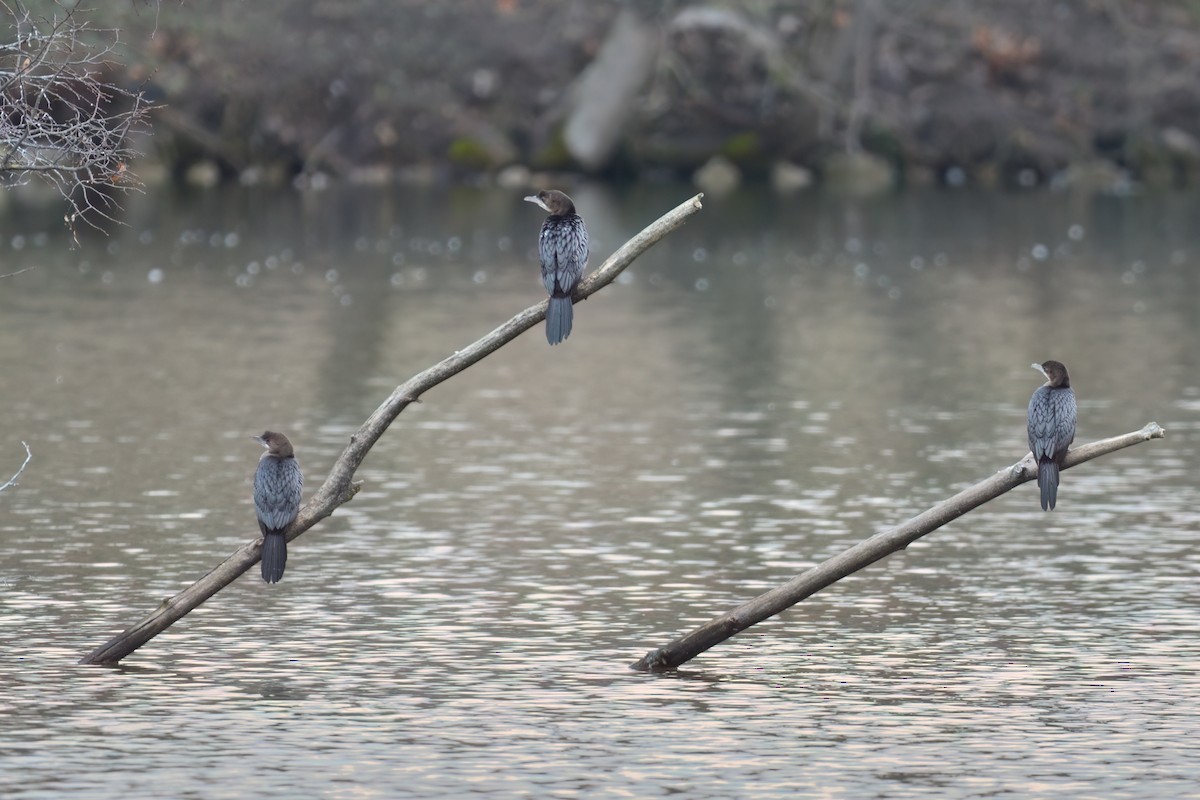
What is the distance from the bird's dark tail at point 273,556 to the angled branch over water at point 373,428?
0.23ft

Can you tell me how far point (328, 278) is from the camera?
123ft

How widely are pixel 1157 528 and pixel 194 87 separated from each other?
1988 inches

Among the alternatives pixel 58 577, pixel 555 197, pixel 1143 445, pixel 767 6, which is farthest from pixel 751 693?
pixel 767 6

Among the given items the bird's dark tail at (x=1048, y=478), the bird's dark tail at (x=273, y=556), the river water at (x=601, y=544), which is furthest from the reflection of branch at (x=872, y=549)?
the bird's dark tail at (x=273, y=556)

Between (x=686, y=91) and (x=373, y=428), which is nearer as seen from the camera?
(x=373, y=428)

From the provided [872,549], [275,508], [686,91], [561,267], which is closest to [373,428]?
[275,508]

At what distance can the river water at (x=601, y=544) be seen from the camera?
37.6 ft

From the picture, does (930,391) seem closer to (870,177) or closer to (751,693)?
(751,693)

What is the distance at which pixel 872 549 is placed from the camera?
40.4 ft

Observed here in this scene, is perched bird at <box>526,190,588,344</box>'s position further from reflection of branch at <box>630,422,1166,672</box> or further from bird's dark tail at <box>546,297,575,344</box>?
reflection of branch at <box>630,422,1166,672</box>

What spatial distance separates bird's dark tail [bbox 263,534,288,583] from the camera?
489 inches

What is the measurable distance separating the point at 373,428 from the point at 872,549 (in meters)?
2.65

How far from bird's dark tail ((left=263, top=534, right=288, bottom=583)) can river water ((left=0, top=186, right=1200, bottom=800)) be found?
2.17ft

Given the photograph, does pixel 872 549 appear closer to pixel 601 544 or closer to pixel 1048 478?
pixel 1048 478
